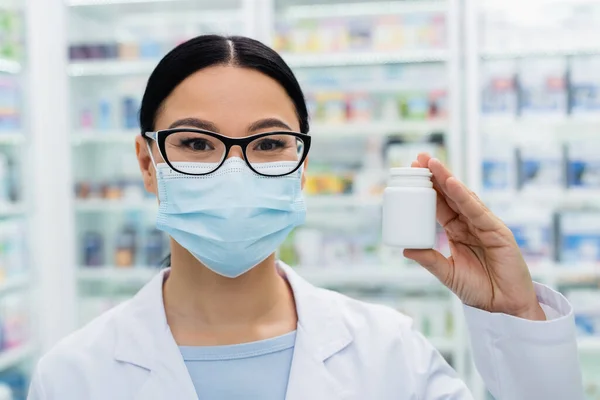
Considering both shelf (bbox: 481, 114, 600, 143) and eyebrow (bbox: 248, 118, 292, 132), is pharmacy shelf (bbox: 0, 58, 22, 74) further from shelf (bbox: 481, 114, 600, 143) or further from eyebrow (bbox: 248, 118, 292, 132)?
shelf (bbox: 481, 114, 600, 143)

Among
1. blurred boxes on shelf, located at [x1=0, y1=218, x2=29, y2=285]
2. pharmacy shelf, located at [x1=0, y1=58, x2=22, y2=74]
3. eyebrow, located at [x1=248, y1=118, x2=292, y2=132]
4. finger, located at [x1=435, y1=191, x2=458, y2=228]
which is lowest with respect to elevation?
blurred boxes on shelf, located at [x1=0, y1=218, x2=29, y2=285]

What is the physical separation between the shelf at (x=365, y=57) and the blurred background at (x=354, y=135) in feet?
0.04

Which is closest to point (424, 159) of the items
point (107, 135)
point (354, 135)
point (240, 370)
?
point (240, 370)

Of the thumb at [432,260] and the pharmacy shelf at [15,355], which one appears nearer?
the thumb at [432,260]

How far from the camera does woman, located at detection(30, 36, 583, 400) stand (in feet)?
3.27

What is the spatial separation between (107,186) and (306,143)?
9.26 ft

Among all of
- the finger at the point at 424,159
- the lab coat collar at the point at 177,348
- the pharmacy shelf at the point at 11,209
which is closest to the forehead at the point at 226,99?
the finger at the point at 424,159

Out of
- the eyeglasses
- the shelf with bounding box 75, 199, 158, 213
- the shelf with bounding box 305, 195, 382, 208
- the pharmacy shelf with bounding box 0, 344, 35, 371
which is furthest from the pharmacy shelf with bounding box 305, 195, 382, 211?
the eyeglasses

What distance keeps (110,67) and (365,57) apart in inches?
63.6

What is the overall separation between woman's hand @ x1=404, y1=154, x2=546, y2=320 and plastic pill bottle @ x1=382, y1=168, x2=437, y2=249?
1.2 inches

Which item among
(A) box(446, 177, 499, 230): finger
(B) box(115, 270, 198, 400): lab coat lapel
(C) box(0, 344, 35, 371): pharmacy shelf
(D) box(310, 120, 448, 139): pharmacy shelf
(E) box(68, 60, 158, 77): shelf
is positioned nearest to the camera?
(A) box(446, 177, 499, 230): finger

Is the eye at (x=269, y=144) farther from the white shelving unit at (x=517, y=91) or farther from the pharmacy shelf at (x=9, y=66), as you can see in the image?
the pharmacy shelf at (x=9, y=66)

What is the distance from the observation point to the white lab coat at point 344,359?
97cm

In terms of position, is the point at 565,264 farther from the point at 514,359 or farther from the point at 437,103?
the point at 514,359
